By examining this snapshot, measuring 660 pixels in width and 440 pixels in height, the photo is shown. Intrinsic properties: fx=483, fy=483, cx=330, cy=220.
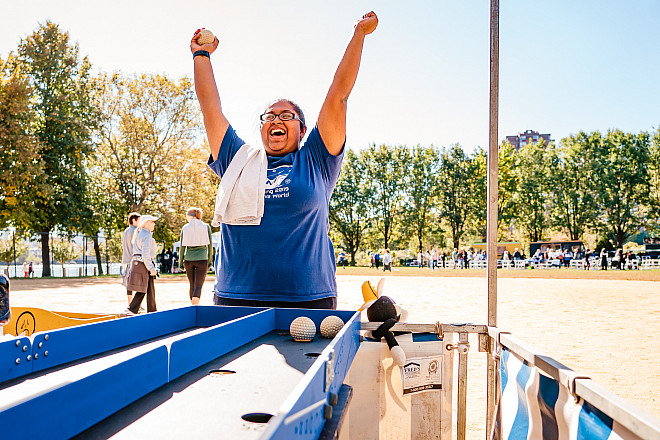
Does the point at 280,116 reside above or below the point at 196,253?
above

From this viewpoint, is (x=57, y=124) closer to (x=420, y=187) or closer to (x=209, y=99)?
(x=209, y=99)

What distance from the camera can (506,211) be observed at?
52594mm

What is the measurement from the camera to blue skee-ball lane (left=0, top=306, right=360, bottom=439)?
0.81 meters

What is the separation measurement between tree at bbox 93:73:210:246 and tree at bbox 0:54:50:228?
4.76 m

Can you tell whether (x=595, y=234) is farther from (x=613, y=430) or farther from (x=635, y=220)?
(x=613, y=430)

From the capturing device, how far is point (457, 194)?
5375 centimetres

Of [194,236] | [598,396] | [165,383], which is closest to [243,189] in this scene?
[165,383]

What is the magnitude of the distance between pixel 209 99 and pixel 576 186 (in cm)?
5690

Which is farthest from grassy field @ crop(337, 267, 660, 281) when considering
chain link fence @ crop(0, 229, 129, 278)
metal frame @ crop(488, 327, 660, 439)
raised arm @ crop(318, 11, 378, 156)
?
metal frame @ crop(488, 327, 660, 439)

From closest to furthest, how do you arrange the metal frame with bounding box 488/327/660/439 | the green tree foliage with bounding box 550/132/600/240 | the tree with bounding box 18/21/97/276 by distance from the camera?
the metal frame with bounding box 488/327/660/439 < the tree with bounding box 18/21/97/276 < the green tree foliage with bounding box 550/132/600/240

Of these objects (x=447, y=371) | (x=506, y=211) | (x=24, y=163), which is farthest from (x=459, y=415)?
(x=506, y=211)

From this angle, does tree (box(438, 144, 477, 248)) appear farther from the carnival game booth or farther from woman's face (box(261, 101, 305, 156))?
the carnival game booth

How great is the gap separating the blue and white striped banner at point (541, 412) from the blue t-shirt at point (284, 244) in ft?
2.96

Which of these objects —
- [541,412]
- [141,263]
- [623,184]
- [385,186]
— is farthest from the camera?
[385,186]
